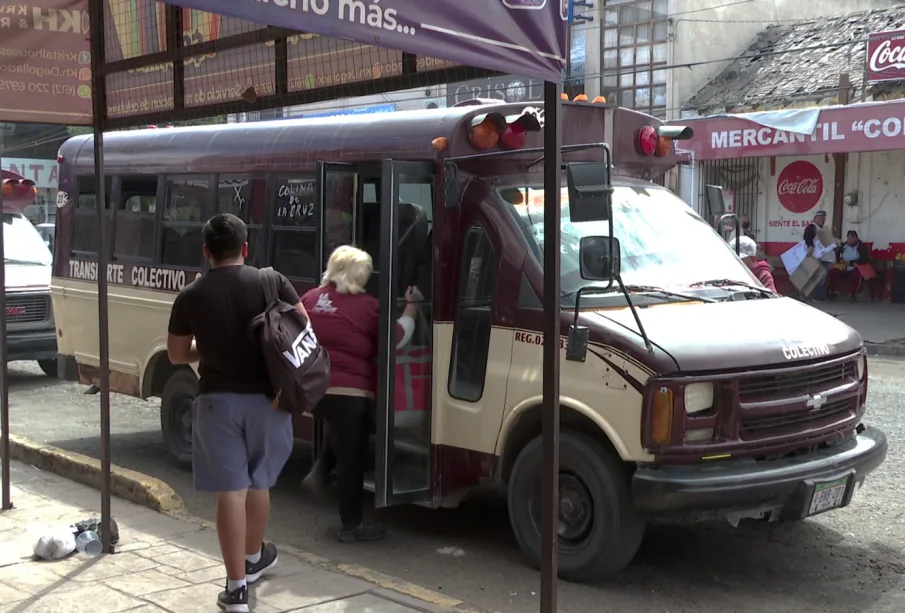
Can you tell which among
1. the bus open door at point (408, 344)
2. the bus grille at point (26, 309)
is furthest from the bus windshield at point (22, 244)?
the bus open door at point (408, 344)

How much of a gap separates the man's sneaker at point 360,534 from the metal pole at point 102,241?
4.43 feet

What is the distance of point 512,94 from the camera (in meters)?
28.3

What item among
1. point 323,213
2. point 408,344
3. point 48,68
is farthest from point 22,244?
point 408,344

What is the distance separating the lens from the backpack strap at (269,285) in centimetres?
459

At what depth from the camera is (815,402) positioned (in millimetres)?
5312

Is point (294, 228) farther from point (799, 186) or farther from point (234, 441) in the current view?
point (799, 186)

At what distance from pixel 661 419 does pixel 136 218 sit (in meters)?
5.24

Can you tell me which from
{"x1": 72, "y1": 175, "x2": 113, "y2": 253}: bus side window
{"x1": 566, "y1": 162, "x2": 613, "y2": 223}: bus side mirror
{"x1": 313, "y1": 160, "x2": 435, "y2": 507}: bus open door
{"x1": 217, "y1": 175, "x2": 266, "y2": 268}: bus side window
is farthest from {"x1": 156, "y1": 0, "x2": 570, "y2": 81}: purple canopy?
{"x1": 72, "y1": 175, "x2": 113, "y2": 253}: bus side window

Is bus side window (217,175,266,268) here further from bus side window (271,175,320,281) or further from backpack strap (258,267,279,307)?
backpack strap (258,267,279,307)

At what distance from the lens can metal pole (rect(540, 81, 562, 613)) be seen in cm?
356

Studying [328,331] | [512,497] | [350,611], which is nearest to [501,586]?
[512,497]

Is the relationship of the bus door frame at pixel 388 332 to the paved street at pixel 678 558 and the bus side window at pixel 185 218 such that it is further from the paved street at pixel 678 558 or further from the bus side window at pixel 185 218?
the bus side window at pixel 185 218

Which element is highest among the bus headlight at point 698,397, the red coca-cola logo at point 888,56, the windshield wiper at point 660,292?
the red coca-cola logo at point 888,56

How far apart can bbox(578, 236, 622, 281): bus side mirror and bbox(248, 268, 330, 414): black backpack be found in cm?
139
